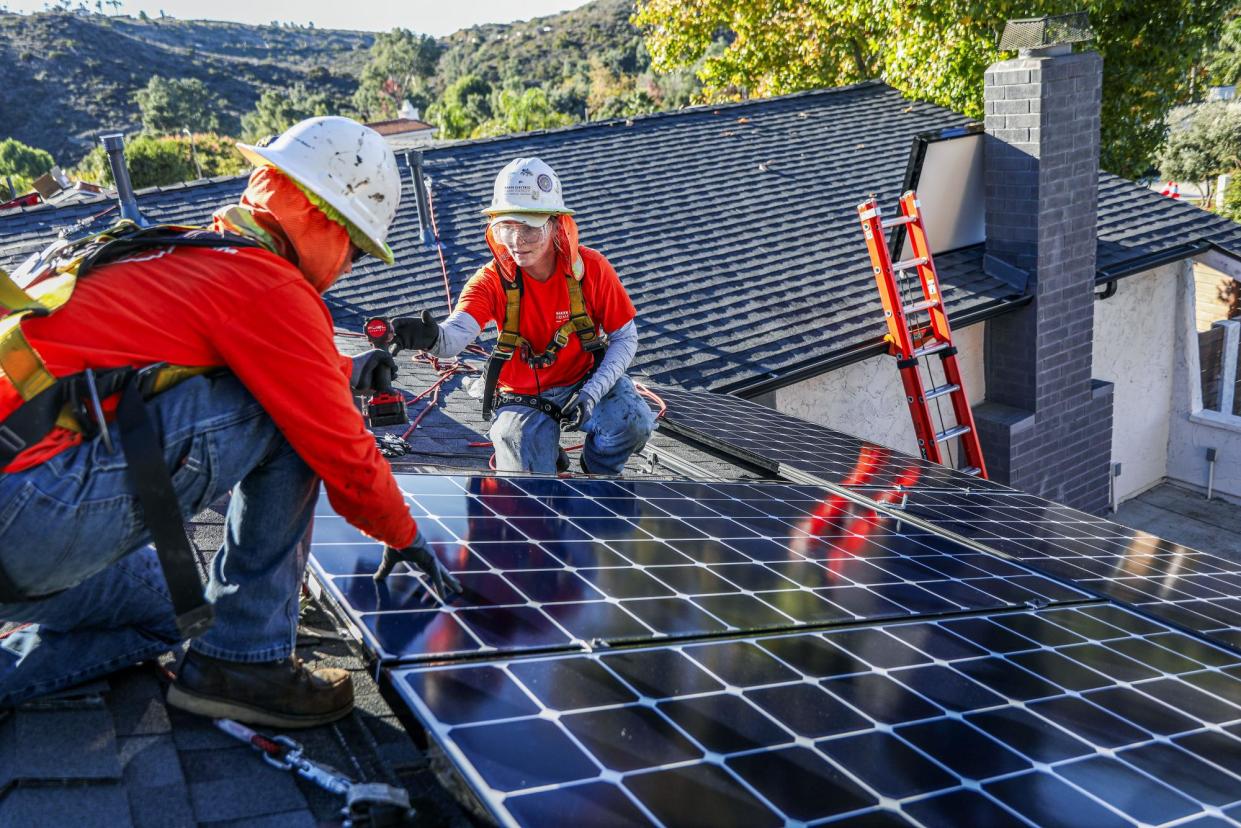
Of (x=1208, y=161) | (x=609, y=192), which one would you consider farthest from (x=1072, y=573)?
(x=1208, y=161)

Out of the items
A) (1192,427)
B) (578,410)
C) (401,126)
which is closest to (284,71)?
(401,126)

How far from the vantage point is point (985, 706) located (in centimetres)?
288

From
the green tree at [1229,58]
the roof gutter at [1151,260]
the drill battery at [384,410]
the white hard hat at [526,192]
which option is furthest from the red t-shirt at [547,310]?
the green tree at [1229,58]

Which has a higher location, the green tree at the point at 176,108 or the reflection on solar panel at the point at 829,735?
the green tree at the point at 176,108

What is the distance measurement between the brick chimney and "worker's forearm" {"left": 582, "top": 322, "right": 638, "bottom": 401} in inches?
281

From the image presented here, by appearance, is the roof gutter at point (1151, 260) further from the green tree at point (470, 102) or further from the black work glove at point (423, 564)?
the green tree at point (470, 102)

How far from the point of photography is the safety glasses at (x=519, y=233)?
519cm

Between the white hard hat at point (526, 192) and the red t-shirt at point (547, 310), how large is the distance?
1.32 feet

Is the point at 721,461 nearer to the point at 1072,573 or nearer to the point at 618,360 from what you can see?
the point at 618,360

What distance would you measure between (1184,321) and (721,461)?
10.6 meters

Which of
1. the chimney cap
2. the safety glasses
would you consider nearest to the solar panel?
the safety glasses

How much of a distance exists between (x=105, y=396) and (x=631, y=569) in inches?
71.2

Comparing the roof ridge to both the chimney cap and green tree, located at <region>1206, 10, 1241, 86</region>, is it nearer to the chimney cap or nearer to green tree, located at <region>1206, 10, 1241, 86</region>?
the chimney cap

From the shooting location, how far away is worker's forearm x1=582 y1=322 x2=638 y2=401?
210 inches
